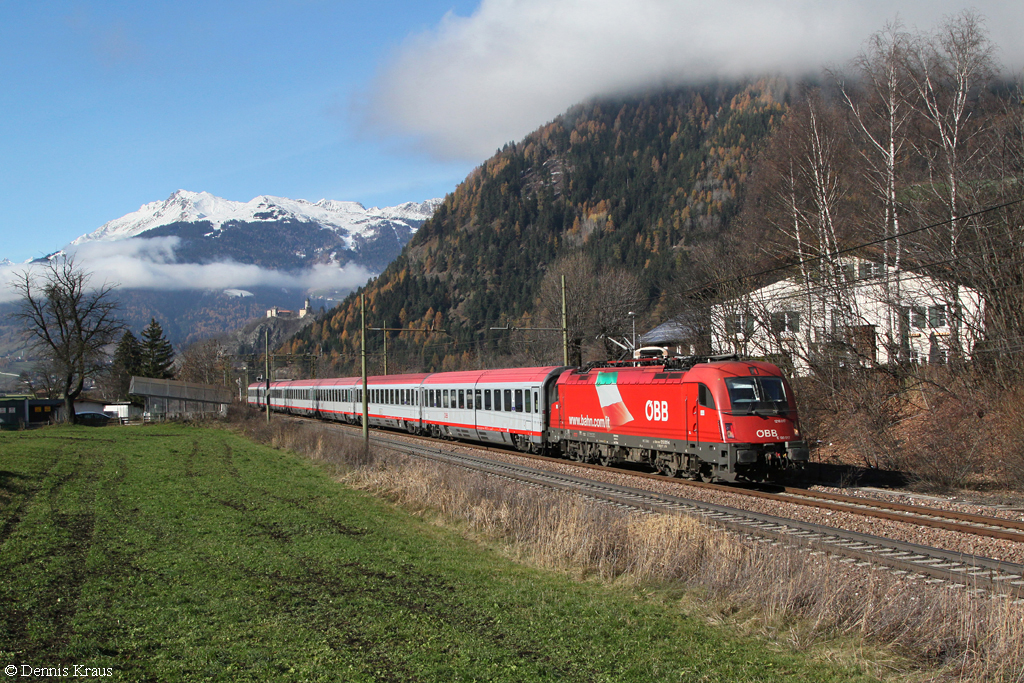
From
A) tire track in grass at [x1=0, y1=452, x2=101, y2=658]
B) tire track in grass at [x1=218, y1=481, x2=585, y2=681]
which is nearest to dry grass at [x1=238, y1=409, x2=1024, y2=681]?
tire track in grass at [x1=218, y1=481, x2=585, y2=681]

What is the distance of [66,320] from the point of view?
52562 mm

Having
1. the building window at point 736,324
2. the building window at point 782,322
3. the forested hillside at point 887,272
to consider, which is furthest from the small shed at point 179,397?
the building window at point 782,322

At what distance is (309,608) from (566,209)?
149m

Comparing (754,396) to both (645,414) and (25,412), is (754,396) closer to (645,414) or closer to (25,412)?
(645,414)

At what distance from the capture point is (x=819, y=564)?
9797mm

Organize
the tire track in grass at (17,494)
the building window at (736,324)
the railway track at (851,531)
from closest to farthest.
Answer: the railway track at (851,531), the tire track in grass at (17,494), the building window at (736,324)

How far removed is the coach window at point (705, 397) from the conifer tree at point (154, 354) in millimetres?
86832

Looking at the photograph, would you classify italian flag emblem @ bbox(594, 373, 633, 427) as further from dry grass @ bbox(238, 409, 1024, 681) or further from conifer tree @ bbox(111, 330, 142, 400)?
conifer tree @ bbox(111, 330, 142, 400)

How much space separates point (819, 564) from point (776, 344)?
25.2 metres

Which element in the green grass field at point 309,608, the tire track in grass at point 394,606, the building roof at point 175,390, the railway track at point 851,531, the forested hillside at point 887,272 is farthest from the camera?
the building roof at point 175,390

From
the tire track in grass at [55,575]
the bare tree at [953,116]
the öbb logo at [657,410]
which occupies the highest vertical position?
A: the bare tree at [953,116]

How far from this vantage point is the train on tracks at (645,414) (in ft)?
58.1

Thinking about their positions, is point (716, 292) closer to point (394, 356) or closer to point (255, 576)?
point (255, 576)

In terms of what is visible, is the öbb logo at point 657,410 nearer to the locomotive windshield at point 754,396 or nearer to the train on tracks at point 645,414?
the train on tracks at point 645,414
